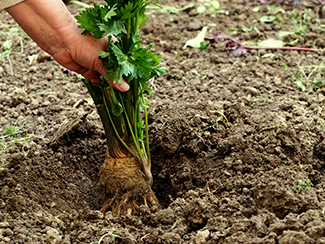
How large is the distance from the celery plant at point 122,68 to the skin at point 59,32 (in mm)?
65

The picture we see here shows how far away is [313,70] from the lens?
3.25 meters

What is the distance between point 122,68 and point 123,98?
29 cm

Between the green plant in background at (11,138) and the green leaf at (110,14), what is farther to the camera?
the green plant in background at (11,138)

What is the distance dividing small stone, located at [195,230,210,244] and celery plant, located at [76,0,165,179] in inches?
24.1

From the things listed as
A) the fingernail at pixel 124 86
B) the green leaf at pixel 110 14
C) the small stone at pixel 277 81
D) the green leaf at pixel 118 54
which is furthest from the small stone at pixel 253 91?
the green leaf at pixel 110 14

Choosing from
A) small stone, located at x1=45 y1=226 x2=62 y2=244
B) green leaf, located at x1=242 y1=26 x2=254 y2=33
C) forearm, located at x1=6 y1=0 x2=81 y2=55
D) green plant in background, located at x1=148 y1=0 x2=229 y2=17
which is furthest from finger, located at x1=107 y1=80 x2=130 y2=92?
green plant in background, located at x1=148 y1=0 x2=229 y2=17

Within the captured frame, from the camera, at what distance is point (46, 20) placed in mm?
2020

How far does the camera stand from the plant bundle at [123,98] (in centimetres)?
193

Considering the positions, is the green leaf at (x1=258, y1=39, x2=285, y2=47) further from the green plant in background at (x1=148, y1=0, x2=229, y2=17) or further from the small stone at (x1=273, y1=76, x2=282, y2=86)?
the green plant in background at (x1=148, y1=0, x2=229, y2=17)

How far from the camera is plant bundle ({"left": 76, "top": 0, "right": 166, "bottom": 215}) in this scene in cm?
193

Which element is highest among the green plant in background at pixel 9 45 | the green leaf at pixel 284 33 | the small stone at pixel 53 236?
the green plant in background at pixel 9 45

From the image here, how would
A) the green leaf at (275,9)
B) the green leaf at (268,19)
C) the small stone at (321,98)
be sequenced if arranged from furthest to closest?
the green leaf at (275,9) → the green leaf at (268,19) → the small stone at (321,98)

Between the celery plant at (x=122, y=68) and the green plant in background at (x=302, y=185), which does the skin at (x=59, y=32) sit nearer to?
the celery plant at (x=122, y=68)

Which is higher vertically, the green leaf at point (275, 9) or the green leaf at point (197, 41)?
the green leaf at point (197, 41)
